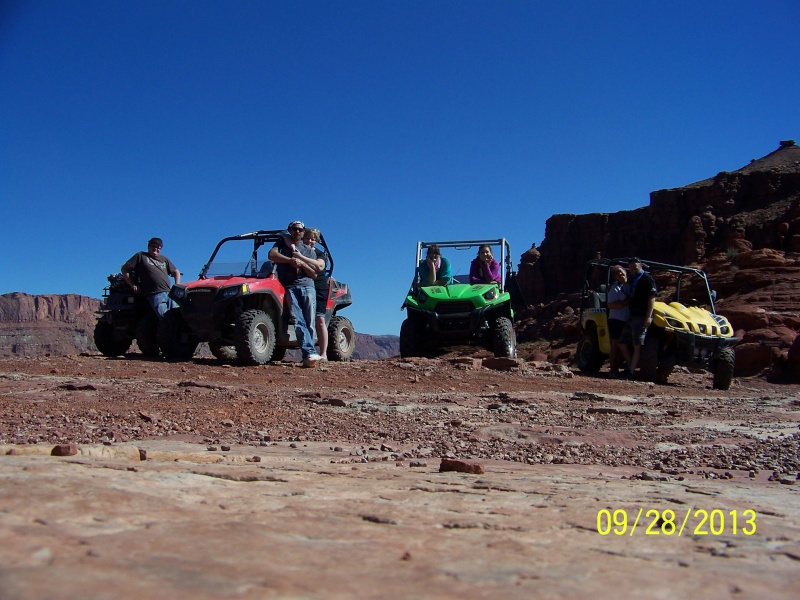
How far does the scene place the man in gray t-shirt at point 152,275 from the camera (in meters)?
11.7

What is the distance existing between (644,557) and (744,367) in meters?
17.0

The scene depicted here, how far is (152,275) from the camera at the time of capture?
38.4 ft

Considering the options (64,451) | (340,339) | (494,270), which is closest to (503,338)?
(494,270)

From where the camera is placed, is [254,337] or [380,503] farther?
[254,337]

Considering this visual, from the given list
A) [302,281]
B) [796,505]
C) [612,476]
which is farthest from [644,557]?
[302,281]

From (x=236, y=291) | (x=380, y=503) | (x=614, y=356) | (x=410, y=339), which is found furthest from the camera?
(x=410, y=339)

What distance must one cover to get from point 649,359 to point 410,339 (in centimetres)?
384

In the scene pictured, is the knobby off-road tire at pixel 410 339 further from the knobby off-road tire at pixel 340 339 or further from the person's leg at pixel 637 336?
the person's leg at pixel 637 336

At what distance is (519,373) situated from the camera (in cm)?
1044

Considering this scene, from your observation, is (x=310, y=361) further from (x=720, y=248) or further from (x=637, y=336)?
(x=720, y=248)

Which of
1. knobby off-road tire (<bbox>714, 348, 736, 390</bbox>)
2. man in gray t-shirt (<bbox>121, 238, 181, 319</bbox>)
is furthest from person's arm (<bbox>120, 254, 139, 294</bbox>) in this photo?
knobby off-road tire (<bbox>714, 348, 736, 390</bbox>)

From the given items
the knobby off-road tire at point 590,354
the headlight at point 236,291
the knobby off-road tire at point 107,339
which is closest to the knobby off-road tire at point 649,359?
the knobby off-road tire at point 590,354

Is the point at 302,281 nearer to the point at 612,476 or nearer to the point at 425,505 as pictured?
the point at 612,476

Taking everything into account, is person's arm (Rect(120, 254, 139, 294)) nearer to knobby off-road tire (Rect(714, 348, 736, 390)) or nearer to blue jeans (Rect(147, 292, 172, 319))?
blue jeans (Rect(147, 292, 172, 319))
